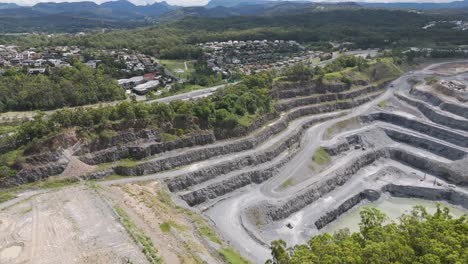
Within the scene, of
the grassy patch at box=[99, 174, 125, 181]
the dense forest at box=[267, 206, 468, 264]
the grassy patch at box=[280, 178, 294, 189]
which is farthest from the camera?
the grassy patch at box=[280, 178, 294, 189]

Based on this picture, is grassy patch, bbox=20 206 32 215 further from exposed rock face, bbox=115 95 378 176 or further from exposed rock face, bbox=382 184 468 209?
exposed rock face, bbox=382 184 468 209

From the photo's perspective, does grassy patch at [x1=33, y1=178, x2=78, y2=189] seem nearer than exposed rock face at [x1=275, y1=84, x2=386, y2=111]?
Yes

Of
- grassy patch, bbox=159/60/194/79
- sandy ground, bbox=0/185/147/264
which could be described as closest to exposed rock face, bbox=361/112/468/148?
grassy patch, bbox=159/60/194/79

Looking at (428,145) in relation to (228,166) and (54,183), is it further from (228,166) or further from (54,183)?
(54,183)

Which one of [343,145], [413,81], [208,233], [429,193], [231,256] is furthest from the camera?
[413,81]

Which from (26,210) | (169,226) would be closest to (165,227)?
(169,226)
